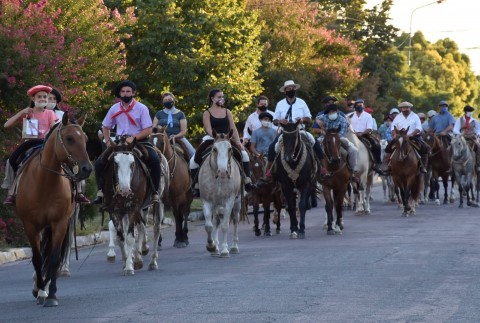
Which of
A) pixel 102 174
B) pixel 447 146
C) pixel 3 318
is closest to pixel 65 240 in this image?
pixel 102 174

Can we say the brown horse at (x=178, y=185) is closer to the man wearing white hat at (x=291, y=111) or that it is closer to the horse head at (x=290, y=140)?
the horse head at (x=290, y=140)

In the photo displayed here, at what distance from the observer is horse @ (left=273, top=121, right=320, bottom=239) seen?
21781mm

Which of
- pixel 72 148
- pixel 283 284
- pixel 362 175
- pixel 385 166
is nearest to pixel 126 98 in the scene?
pixel 72 148

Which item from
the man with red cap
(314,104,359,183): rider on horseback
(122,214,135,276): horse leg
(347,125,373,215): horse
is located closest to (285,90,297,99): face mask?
(314,104,359,183): rider on horseback

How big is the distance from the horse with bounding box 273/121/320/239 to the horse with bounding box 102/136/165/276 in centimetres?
509

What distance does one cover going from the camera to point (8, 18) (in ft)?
74.7

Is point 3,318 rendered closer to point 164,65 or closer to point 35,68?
point 35,68

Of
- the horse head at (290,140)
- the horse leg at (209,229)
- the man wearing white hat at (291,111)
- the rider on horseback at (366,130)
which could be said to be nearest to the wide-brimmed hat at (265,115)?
the man wearing white hat at (291,111)

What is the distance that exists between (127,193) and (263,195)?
757 cm

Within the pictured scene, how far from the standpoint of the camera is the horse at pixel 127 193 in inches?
640

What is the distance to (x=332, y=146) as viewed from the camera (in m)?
→ 23.9

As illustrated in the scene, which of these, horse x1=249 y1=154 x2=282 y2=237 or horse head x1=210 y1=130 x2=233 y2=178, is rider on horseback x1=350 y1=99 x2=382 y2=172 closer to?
horse x1=249 y1=154 x2=282 y2=237

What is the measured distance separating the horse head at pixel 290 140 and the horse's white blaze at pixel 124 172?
5.76 metres

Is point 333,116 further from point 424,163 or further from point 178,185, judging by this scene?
point 424,163
